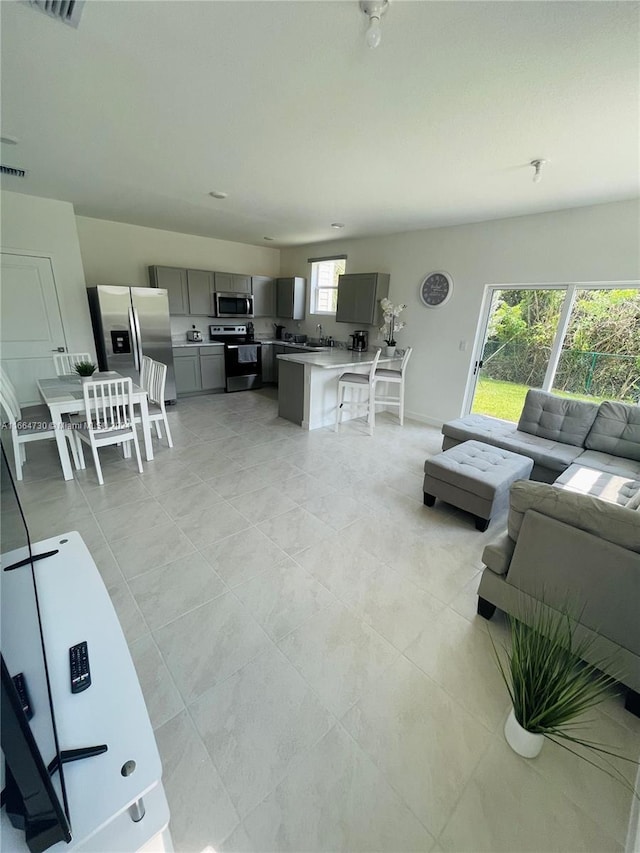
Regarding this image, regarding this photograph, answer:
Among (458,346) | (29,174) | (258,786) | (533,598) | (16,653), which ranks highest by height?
(29,174)

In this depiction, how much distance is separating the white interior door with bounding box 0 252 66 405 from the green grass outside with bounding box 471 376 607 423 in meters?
5.62

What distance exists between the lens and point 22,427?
3025mm

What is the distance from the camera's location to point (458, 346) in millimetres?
4520

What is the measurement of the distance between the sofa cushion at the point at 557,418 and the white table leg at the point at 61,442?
175 inches

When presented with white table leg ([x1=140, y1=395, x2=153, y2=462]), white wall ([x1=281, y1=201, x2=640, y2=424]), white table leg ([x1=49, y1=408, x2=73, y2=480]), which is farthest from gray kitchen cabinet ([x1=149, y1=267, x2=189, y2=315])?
→ white table leg ([x1=49, y1=408, x2=73, y2=480])

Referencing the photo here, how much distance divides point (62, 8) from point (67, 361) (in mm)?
3513

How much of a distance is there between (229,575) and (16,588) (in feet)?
4.34

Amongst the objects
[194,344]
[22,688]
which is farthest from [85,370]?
[22,688]

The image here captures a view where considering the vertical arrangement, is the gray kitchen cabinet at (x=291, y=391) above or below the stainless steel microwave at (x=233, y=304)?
below

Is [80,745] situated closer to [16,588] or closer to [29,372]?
[16,588]

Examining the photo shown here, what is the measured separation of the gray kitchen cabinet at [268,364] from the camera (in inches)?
257

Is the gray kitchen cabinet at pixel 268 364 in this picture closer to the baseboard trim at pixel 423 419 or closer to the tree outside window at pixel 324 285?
the tree outside window at pixel 324 285

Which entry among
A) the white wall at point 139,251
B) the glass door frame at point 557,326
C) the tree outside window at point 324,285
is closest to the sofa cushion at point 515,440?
the glass door frame at point 557,326

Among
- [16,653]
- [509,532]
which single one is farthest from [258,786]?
[509,532]
